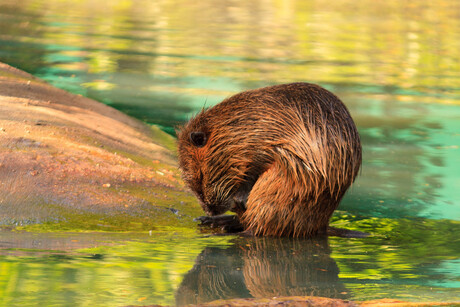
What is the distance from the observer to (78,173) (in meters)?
5.34

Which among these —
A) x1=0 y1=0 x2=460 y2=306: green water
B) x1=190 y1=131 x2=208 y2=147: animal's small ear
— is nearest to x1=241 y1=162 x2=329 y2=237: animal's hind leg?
x1=0 y1=0 x2=460 y2=306: green water

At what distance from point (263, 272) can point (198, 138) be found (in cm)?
128

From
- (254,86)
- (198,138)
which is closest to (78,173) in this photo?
(198,138)

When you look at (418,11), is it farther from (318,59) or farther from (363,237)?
(363,237)

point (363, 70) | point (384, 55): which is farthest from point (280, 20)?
point (363, 70)

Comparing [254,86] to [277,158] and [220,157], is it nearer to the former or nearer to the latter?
[220,157]

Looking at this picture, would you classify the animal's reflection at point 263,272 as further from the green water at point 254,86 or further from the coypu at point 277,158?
the coypu at point 277,158

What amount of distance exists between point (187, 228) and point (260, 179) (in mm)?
650

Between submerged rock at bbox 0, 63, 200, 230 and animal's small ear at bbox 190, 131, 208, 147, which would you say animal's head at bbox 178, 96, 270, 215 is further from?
submerged rock at bbox 0, 63, 200, 230

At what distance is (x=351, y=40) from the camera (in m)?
17.2

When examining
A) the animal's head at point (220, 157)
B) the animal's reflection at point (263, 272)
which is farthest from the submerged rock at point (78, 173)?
the animal's reflection at point (263, 272)

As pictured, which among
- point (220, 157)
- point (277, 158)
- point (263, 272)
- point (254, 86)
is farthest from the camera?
point (254, 86)

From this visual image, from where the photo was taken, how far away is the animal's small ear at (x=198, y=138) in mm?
5016

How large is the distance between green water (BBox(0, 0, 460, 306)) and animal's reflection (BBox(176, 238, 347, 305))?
0.04 ft
